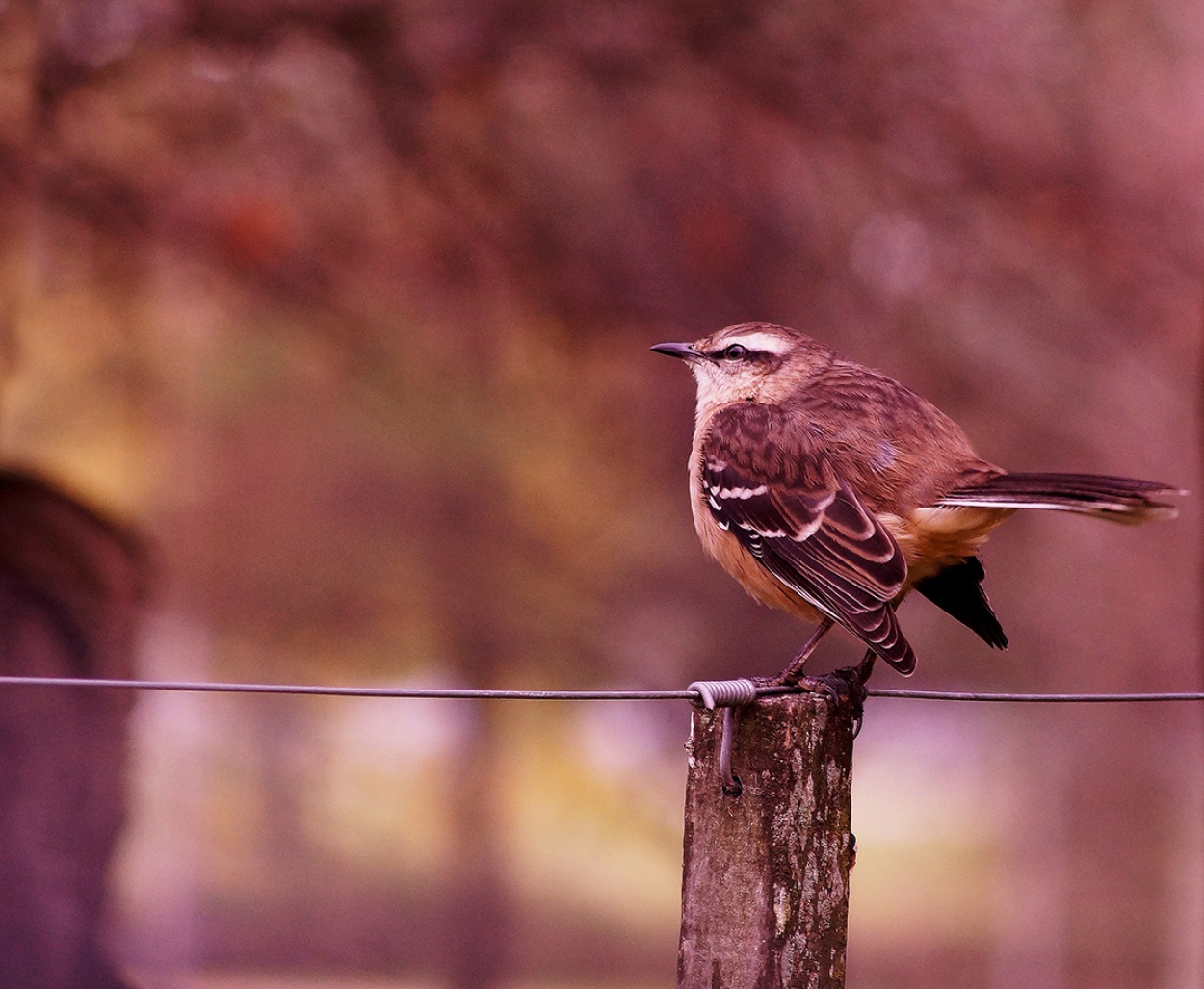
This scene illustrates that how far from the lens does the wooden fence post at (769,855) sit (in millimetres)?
2555

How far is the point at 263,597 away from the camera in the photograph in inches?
374

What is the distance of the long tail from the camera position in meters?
3.21

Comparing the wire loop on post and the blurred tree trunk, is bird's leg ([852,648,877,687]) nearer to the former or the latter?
the wire loop on post

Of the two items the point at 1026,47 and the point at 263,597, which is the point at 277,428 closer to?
the point at 263,597

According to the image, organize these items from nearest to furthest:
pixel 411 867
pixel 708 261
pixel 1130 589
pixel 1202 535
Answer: pixel 708 261, pixel 1202 535, pixel 1130 589, pixel 411 867

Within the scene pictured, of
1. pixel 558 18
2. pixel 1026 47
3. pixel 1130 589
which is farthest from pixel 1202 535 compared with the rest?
pixel 558 18

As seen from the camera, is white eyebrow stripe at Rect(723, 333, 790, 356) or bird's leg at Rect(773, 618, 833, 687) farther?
white eyebrow stripe at Rect(723, 333, 790, 356)

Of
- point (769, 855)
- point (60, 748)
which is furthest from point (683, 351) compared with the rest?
point (60, 748)

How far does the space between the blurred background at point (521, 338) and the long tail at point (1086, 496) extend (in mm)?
3011

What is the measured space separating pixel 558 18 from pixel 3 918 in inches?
174

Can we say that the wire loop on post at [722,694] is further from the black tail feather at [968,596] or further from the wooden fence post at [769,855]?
the black tail feather at [968,596]

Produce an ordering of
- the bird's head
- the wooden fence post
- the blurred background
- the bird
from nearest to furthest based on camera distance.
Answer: the wooden fence post < the bird < the bird's head < the blurred background

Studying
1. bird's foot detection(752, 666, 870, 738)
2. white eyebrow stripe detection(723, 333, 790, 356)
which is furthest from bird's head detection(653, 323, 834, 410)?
bird's foot detection(752, 666, 870, 738)

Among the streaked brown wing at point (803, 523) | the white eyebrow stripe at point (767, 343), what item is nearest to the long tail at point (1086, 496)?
the streaked brown wing at point (803, 523)
